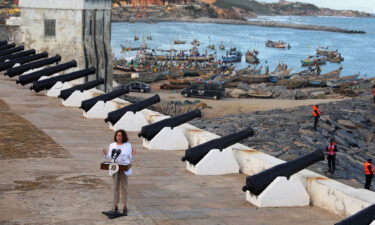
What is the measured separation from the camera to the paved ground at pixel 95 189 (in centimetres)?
1023

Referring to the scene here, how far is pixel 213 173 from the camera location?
520 inches

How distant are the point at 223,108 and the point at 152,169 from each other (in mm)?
45447

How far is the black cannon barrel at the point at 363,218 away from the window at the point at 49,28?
25011mm

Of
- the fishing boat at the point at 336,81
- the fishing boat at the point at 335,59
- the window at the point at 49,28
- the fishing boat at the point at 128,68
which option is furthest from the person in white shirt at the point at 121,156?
the fishing boat at the point at 335,59

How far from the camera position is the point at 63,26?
106 ft

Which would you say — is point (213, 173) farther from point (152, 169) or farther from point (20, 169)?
point (20, 169)

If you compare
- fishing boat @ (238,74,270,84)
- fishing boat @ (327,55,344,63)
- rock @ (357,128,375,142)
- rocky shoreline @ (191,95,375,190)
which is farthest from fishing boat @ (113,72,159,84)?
fishing boat @ (327,55,344,63)

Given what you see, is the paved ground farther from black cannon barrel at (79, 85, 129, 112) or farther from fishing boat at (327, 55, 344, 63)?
fishing boat at (327, 55, 344, 63)

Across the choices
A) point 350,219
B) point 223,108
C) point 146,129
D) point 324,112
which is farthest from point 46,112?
point 223,108

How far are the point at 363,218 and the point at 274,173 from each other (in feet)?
7.33

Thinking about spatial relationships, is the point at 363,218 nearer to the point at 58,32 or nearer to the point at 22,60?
the point at 22,60

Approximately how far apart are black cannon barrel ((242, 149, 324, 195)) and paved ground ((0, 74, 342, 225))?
12.9 inches

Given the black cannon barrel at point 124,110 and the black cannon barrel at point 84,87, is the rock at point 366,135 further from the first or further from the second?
the black cannon barrel at point 124,110

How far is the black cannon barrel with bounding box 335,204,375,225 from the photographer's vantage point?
29.9 ft
